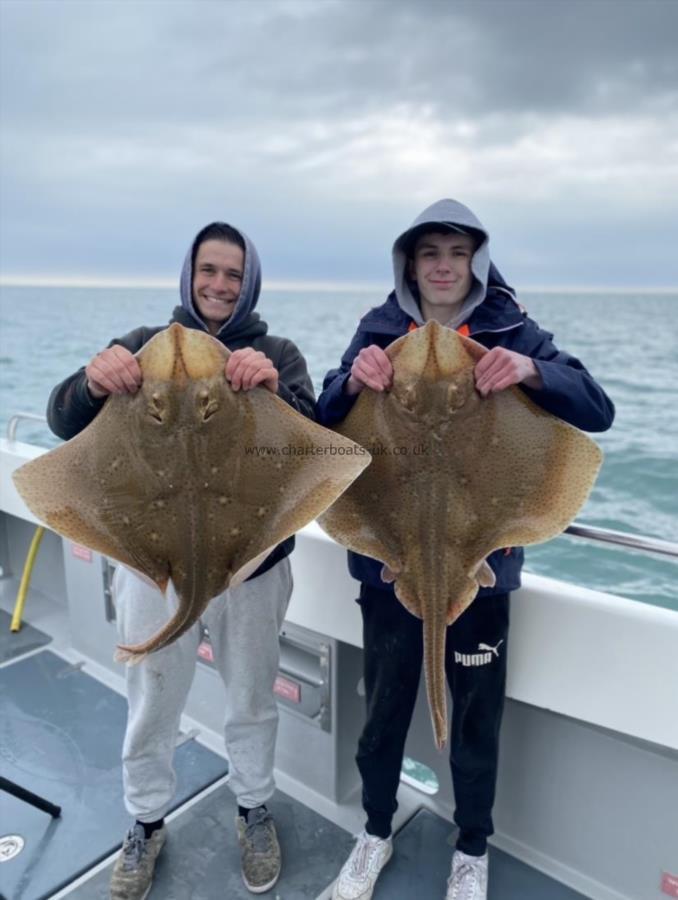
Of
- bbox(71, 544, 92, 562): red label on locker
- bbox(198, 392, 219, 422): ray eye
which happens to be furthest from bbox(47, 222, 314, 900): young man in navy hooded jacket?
bbox(71, 544, 92, 562): red label on locker

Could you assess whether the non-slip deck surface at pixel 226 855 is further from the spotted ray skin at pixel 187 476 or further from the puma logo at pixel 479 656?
the spotted ray skin at pixel 187 476

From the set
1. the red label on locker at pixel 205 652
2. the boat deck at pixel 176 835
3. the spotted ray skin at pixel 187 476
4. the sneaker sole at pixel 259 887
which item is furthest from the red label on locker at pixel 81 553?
the spotted ray skin at pixel 187 476

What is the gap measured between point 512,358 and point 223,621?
1.48m

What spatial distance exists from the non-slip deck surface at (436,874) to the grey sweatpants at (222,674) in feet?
2.03

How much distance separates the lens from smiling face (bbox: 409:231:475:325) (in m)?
2.25

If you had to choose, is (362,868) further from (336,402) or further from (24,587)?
(24,587)

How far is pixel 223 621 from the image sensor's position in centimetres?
248

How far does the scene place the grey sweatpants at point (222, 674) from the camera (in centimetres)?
238

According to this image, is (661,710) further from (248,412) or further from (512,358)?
(248,412)

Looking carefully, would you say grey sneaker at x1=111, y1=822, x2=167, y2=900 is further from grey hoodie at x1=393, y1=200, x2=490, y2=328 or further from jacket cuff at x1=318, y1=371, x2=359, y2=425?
grey hoodie at x1=393, y1=200, x2=490, y2=328

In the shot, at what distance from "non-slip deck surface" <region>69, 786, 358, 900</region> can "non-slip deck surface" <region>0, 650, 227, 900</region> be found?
149 mm

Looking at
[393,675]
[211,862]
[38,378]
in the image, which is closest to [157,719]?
[211,862]

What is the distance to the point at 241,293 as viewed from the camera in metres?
2.35

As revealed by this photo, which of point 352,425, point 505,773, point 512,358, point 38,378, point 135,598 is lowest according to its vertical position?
point 38,378
